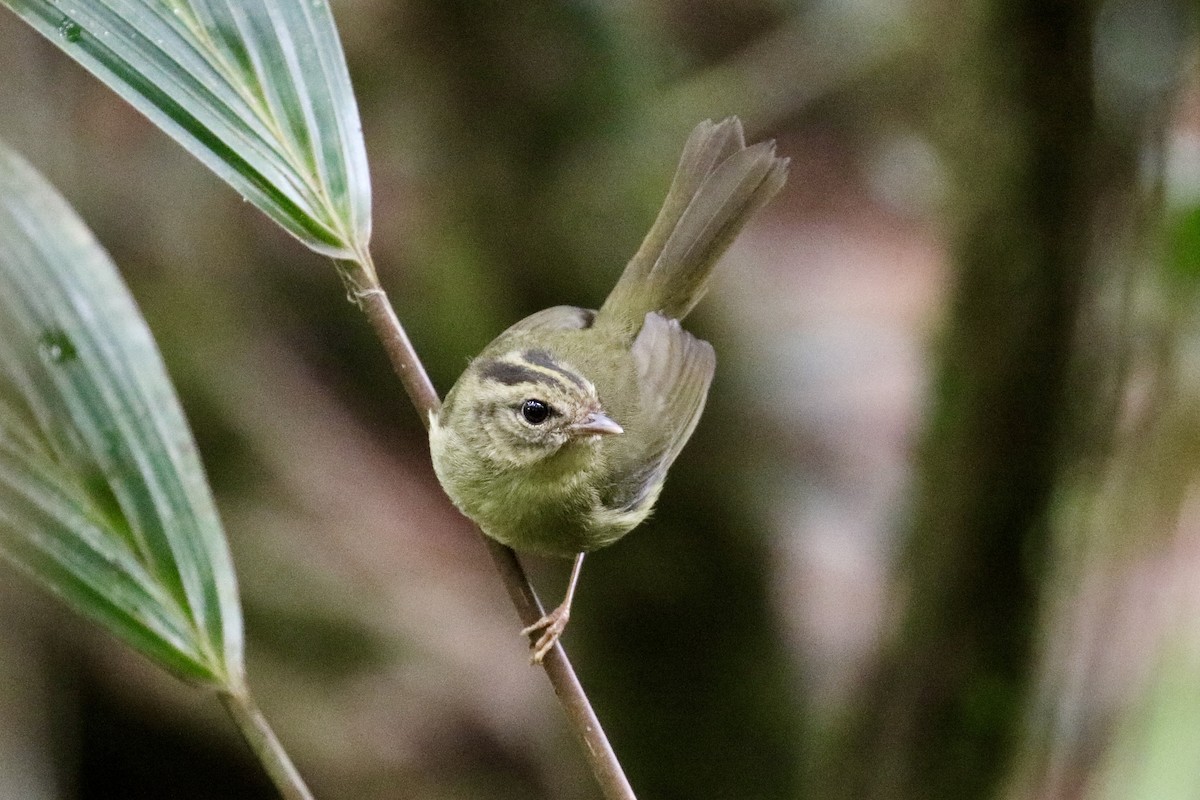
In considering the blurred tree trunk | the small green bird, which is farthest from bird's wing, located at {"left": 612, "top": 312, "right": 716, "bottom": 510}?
the blurred tree trunk

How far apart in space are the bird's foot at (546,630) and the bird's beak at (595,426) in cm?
28

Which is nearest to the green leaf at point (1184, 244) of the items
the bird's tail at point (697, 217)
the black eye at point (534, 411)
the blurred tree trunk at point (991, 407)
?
the blurred tree trunk at point (991, 407)

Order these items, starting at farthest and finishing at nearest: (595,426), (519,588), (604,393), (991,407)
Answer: (991,407)
(604,393)
(595,426)
(519,588)

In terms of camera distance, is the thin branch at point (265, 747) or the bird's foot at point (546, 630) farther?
the bird's foot at point (546, 630)

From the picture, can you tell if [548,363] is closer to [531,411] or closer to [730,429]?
[531,411]

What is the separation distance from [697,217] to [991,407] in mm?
728

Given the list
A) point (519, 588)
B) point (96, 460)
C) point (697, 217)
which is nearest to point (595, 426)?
point (697, 217)

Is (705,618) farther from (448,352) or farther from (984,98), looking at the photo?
(984,98)

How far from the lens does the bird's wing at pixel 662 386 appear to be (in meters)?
1.90

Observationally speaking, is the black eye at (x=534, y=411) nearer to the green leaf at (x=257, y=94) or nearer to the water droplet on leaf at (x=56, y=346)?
the green leaf at (x=257, y=94)

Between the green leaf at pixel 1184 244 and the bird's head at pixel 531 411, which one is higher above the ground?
the bird's head at pixel 531 411

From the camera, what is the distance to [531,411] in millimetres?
1774

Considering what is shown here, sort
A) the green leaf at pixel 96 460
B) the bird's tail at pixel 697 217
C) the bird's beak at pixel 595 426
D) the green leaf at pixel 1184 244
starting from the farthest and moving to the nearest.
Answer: the green leaf at pixel 1184 244 < the bird's beak at pixel 595 426 < the bird's tail at pixel 697 217 < the green leaf at pixel 96 460

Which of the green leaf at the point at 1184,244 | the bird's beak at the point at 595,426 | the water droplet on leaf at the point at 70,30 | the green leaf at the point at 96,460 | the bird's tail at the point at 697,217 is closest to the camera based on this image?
the water droplet on leaf at the point at 70,30
